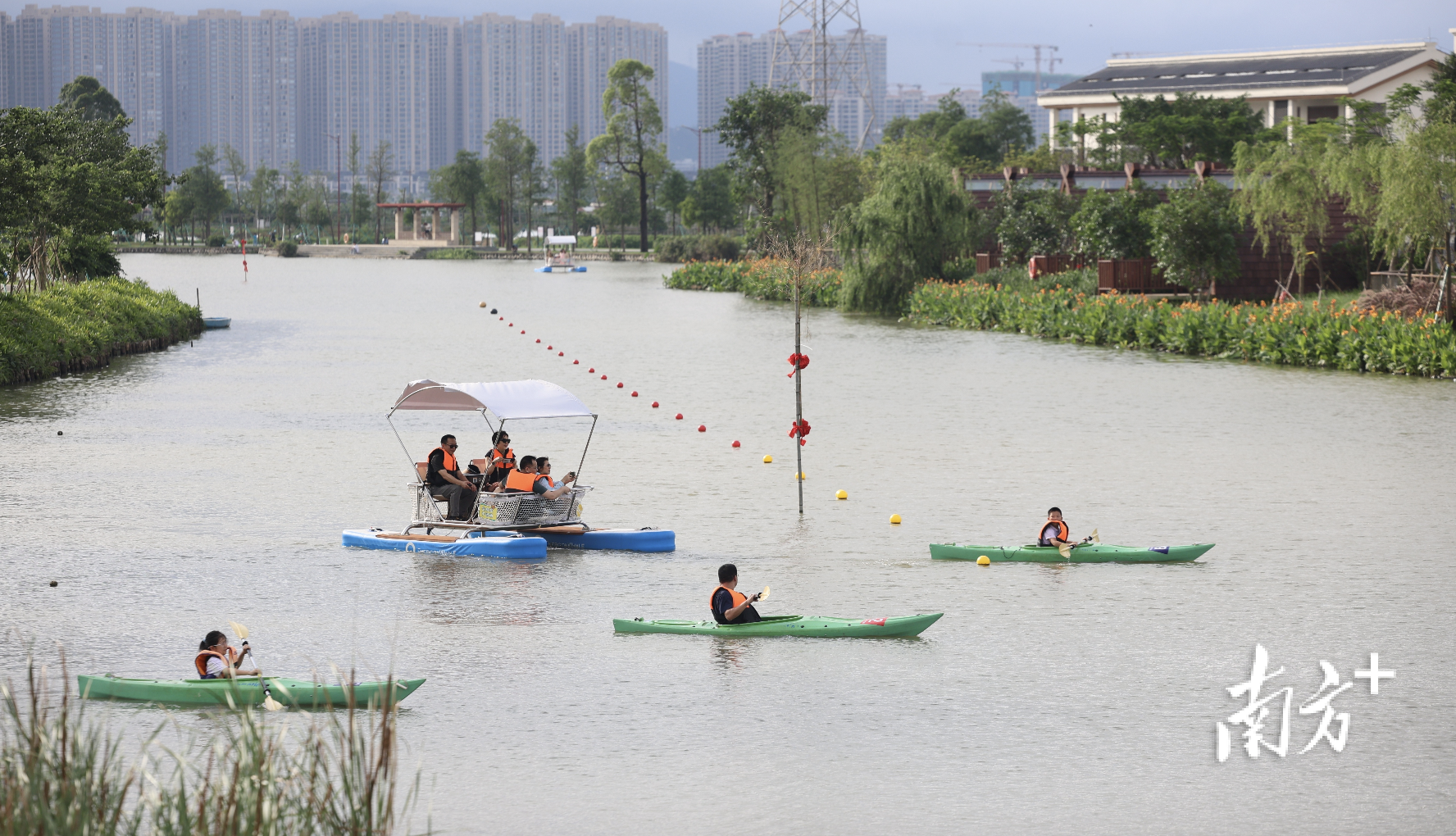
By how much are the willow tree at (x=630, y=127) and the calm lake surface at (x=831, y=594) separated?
109m

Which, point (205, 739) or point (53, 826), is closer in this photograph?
point (53, 826)

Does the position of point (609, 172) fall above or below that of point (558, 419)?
above

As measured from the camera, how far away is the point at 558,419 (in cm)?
3262

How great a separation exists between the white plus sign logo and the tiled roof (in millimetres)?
84387

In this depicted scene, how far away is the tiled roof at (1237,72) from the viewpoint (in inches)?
3654

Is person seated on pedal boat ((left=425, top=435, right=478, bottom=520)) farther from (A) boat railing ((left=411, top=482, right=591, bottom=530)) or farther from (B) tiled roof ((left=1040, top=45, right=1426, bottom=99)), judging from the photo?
(B) tiled roof ((left=1040, top=45, right=1426, bottom=99))

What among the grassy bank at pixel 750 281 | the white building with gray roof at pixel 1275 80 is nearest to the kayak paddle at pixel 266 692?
the grassy bank at pixel 750 281

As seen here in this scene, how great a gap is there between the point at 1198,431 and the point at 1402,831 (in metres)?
20.1

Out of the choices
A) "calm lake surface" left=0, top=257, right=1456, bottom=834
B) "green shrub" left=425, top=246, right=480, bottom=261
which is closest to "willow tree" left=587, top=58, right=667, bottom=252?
"green shrub" left=425, top=246, right=480, bottom=261

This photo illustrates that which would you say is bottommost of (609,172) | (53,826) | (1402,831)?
(1402,831)

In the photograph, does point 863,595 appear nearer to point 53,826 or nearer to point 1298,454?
point 53,826

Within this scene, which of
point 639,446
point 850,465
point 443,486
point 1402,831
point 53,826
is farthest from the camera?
point 639,446

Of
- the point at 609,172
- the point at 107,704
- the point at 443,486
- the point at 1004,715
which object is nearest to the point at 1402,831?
the point at 1004,715

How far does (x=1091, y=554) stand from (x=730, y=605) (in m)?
5.53
